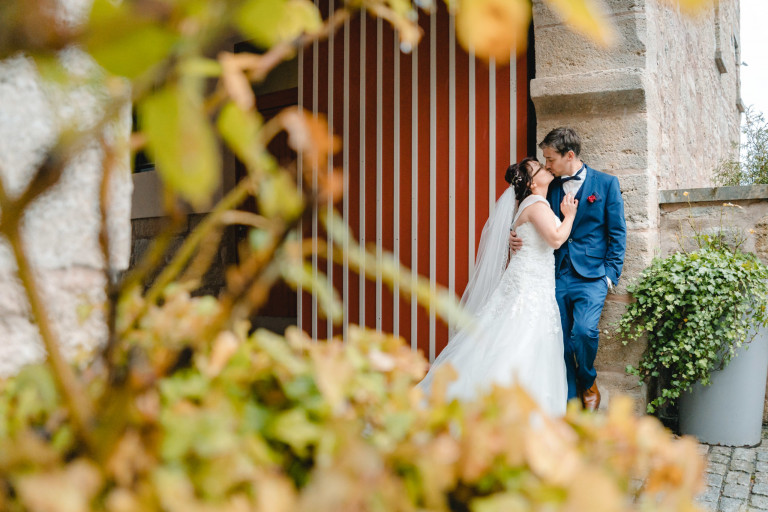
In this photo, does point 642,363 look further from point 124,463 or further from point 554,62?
point 124,463

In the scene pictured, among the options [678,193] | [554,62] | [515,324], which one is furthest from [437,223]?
[678,193]

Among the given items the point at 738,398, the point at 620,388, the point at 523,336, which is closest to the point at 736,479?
the point at 738,398

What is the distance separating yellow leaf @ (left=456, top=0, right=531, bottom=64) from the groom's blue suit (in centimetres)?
335

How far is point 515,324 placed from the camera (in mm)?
3594

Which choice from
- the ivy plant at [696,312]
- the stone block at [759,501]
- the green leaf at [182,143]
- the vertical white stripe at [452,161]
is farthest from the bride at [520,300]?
the green leaf at [182,143]

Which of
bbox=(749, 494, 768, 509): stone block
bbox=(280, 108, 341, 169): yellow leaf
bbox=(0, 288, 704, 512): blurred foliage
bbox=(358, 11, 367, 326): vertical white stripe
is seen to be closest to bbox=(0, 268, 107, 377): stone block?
bbox=(0, 288, 704, 512): blurred foliage

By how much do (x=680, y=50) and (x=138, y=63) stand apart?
5599 millimetres

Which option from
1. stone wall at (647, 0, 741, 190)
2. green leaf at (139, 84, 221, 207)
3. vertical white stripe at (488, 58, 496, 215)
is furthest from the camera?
vertical white stripe at (488, 58, 496, 215)

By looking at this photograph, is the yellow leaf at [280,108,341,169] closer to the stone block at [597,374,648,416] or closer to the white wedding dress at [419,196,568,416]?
the white wedding dress at [419,196,568,416]

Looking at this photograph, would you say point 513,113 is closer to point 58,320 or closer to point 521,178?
point 521,178

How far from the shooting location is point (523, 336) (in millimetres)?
3518

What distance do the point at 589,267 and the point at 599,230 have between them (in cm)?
25

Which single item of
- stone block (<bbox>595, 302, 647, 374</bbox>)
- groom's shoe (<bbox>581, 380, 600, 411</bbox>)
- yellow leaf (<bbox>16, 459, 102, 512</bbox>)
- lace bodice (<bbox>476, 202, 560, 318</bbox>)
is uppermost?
yellow leaf (<bbox>16, 459, 102, 512</bbox>)

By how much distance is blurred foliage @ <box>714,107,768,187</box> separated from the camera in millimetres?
5656
